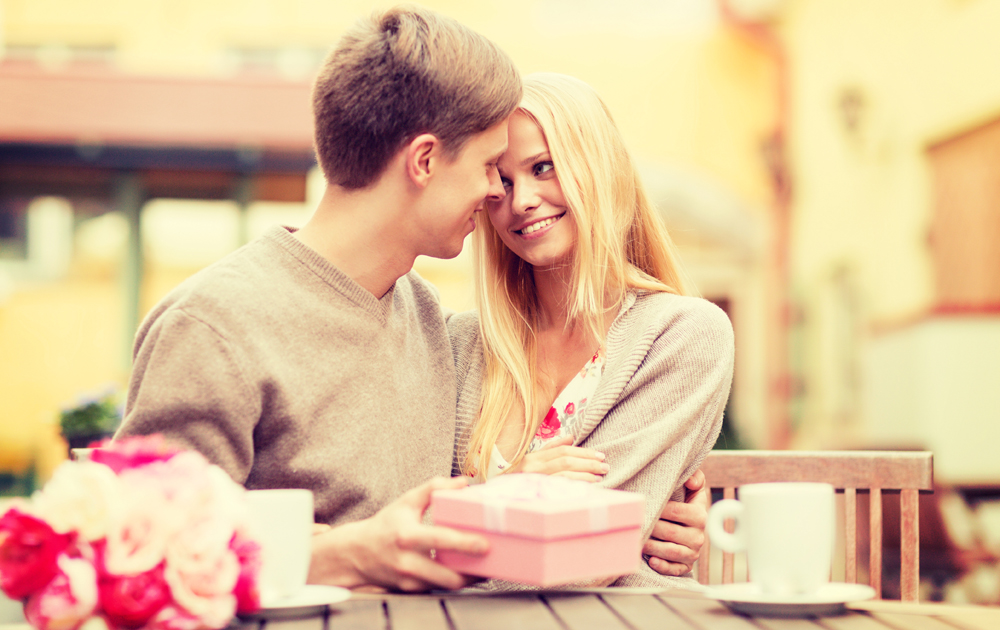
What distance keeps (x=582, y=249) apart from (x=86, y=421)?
8.16ft

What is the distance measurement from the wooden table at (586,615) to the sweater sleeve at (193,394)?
0.36 meters

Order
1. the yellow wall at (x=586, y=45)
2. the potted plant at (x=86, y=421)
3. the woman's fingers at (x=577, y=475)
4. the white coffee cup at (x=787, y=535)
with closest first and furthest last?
the white coffee cup at (x=787, y=535)
the woman's fingers at (x=577, y=475)
the potted plant at (x=86, y=421)
the yellow wall at (x=586, y=45)

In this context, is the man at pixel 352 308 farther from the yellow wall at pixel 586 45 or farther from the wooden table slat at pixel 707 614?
the yellow wall at pixel 586 45

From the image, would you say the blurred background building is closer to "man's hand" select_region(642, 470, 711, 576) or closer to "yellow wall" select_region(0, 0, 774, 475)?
"yellow wall" select_region(0, 0, 774, 475)

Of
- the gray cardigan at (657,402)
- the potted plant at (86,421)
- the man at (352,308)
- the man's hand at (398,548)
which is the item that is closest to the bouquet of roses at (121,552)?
the man's hand at (398,548)

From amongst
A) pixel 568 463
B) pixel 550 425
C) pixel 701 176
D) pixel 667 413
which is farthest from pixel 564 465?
pixel 701 176

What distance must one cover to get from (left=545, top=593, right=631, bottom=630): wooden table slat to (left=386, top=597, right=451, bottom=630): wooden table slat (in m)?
0.14

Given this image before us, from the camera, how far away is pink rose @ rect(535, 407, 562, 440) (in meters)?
2.13

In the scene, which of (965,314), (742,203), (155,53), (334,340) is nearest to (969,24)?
(965,314)

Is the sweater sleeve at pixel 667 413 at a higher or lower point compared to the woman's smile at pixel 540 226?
lower

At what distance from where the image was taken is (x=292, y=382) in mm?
1586

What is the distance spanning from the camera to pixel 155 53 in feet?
28.9

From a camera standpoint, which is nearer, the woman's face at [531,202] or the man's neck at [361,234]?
the man's neck at [361,234]

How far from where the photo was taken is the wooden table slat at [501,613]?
112 cm
